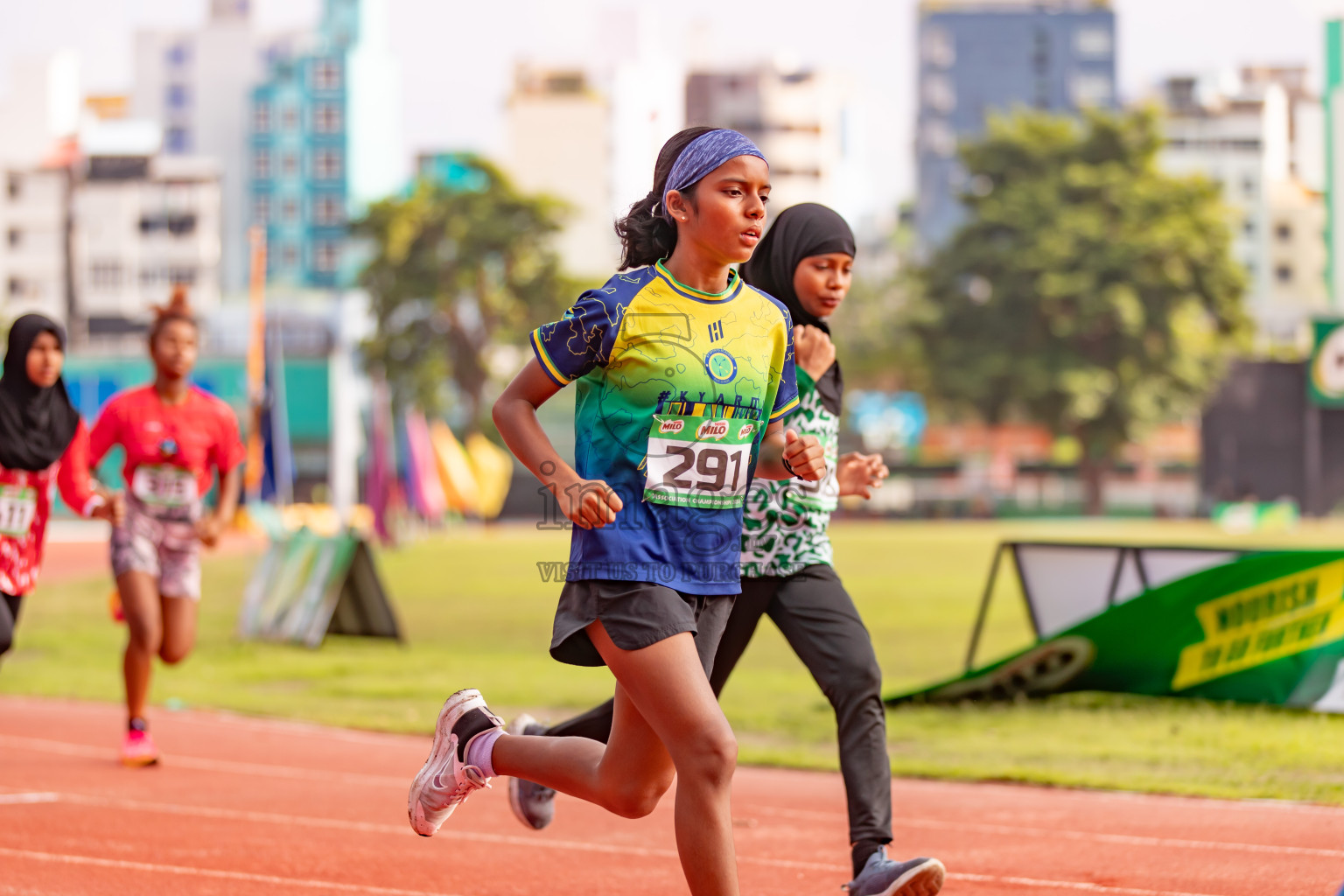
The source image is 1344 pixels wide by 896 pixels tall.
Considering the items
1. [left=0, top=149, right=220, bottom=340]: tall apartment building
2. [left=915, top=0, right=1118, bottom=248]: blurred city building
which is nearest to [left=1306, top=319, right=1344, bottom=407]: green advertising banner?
[left=0, top=149, right=220, bottom=340]: tall apartment building

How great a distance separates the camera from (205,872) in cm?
555

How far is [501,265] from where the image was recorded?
6272cm

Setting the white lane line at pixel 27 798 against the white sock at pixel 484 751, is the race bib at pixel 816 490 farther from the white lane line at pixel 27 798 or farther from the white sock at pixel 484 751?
the white lane line at pixel 27 798

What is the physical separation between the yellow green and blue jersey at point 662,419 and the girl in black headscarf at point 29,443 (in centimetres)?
385

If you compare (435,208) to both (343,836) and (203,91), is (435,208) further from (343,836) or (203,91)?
(343,836)

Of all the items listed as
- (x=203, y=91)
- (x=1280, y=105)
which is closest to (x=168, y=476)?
(x=203, y=91)

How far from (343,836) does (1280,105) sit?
356ft

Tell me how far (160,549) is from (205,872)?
2.71m

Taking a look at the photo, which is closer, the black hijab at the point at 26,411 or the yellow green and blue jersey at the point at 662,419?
the yellow green and blue jersey at the point at 662,419

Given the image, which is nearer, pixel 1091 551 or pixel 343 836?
pixel 343 836

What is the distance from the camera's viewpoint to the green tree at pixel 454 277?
203 ft

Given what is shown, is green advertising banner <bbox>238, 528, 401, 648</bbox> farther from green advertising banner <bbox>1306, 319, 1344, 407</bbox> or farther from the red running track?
green advertising banner <bbox>1306, 319, 1344, 407</bbox>

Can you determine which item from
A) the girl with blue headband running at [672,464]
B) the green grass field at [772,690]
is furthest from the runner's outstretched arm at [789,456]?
the green grass field at [772,690]

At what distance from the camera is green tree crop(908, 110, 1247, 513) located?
5925cm
